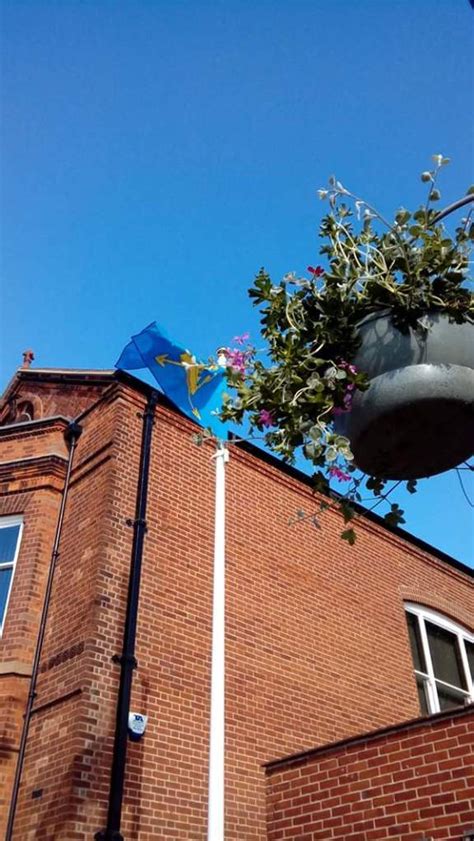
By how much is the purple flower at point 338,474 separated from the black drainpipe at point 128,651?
19.6 feet

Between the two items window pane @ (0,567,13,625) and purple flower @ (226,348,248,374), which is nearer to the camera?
purple flower @ (226,348,248,374)

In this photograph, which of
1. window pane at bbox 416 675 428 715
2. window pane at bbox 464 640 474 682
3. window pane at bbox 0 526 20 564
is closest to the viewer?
window pane at bbox 0 526 20 564

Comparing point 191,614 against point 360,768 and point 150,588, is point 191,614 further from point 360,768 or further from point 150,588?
point 360,768

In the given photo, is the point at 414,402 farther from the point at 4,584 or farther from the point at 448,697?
the point at 448,697

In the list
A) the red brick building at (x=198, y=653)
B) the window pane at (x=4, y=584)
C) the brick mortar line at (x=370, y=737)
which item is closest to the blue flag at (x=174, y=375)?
the red brick building at (x=198, y=653)

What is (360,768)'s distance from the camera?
736 centimetres

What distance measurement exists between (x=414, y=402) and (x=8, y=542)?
28.3 ft

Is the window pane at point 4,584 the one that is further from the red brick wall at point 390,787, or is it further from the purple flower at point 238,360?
the purple flower at point 238,360

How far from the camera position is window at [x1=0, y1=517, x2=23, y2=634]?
932 cm

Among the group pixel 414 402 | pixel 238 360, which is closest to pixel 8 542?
pixel 238 360

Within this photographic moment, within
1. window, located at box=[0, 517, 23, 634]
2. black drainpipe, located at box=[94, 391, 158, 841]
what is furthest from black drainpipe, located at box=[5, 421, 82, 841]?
black drainpipe, located at box=[94, 391, 158, 841]

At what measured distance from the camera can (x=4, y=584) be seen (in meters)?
9.44

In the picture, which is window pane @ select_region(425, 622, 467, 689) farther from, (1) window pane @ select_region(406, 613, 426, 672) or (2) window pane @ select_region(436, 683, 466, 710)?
(1) window pane @ select_region(406, 613, 426, 672)

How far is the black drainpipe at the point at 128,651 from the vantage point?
7148 mm
